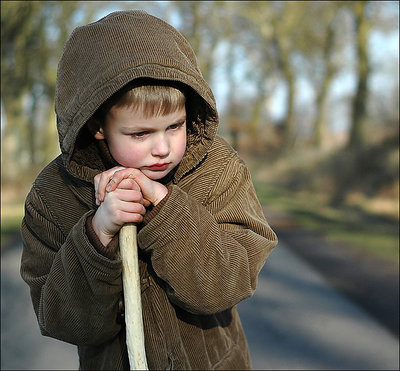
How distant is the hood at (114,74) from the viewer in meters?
1.29

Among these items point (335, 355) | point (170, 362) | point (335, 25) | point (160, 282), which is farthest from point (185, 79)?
point (335, 25)

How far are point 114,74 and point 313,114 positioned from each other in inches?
432

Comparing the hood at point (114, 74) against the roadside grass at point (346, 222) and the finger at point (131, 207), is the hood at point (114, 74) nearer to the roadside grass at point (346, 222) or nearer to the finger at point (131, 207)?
the finger at point (131, 207)

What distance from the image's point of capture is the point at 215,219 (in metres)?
1.48

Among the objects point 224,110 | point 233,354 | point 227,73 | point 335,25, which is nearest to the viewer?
point 233,354

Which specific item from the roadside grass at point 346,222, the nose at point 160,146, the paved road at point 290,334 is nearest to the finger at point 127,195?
the nose at point 160,146

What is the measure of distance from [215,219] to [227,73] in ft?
39.4

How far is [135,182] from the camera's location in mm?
1323

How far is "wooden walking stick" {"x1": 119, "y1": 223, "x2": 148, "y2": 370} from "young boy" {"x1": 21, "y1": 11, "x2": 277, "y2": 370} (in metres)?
0.03

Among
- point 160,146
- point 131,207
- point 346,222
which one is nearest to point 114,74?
point 160,146

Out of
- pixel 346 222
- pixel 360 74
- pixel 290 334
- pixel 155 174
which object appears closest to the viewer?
pixel 155 174

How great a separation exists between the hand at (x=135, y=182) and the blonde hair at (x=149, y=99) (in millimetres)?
151

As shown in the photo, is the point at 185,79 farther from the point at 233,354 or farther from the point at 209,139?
the point at 233,354

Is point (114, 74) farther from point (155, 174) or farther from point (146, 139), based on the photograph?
point (155, 174)
